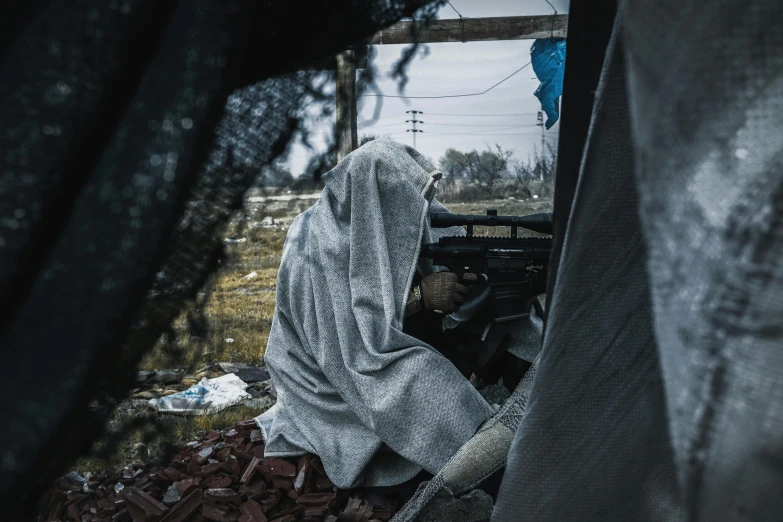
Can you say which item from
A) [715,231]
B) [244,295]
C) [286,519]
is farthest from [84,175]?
[244,295]

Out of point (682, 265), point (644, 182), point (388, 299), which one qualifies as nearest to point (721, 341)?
point (682, 265)

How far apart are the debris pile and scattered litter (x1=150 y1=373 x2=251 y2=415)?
765 millimetres

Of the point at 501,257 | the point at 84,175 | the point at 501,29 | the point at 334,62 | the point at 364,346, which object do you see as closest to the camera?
the point at 84,175

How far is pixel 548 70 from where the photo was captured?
6242 mm

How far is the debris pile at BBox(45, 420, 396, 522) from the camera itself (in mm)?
3027

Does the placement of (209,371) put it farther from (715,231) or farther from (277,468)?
(715,231)

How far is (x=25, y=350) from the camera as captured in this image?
81 cm

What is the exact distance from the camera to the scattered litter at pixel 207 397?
431 centimetres

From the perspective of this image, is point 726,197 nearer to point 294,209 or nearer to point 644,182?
point 644,182

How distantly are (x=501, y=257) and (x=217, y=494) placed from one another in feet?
6.07

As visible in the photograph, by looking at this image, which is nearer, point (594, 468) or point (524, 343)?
point (594, 468)

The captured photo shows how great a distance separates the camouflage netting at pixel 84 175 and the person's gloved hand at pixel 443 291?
2587mm

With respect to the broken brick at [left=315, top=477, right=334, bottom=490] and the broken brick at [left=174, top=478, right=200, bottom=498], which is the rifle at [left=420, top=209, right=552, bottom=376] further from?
the broken brick at [left=174, top=478, right=200, bottom=498]

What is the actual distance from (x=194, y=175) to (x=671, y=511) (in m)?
0.94
